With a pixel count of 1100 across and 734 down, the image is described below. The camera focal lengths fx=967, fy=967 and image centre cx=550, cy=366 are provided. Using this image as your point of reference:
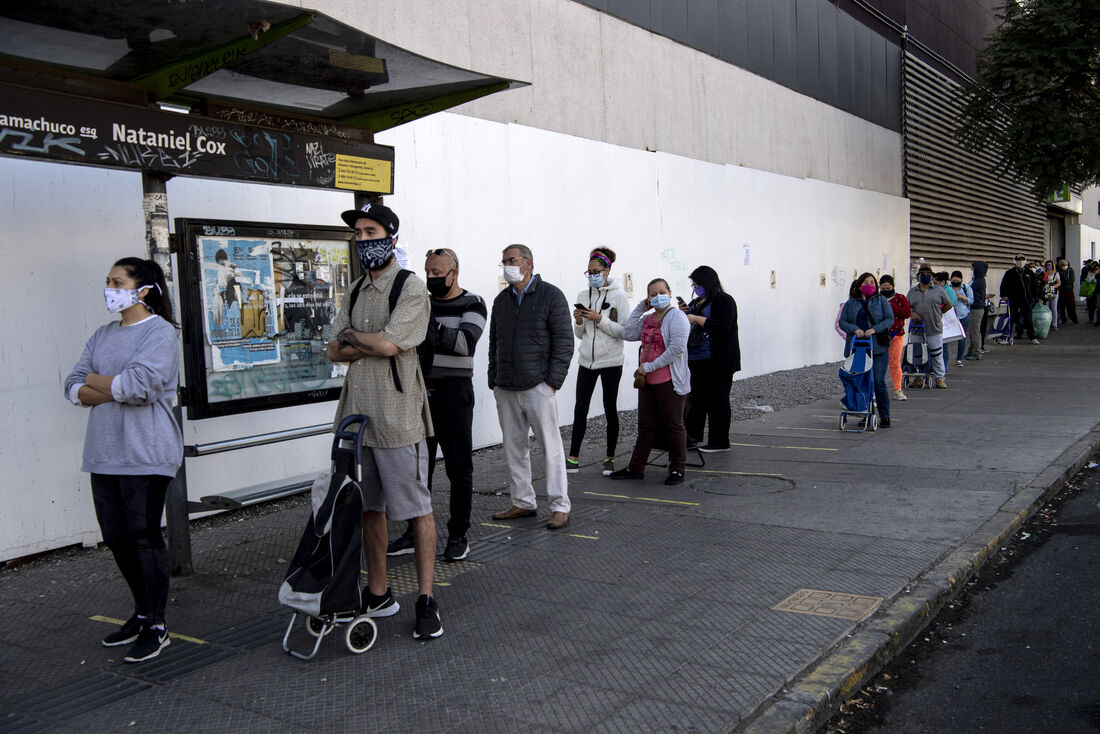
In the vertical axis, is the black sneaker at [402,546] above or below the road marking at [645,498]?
above

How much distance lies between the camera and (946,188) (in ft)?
84.7

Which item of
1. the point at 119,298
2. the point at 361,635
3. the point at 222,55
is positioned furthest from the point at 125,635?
the point at 222,55

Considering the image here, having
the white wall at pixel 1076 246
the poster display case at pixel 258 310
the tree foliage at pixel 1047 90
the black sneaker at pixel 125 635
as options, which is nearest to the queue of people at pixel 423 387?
the black sneaker at pixel 125 635

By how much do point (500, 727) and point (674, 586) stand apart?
190 centimetres

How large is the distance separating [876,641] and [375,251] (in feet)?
9.66

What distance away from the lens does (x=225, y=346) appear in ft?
20.3

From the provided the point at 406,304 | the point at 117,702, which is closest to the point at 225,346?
the point at 406,304

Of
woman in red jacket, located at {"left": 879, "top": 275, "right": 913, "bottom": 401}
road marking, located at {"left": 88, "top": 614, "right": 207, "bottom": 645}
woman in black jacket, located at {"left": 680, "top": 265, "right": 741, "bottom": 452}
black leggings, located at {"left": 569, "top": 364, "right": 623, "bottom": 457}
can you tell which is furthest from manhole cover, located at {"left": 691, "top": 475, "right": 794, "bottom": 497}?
woman in red jacket, located at {"left": 879, "top": 275, "right": 913, "bottom": 401}

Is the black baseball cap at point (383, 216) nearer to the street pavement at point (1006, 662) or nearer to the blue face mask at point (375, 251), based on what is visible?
the blue face mask at point (375, 251)

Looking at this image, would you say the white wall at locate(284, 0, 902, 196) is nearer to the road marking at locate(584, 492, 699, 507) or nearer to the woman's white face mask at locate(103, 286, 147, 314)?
the woman's white face mask at locate(103, 286, 147, 314)

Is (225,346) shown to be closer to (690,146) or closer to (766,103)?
Answer: (690,146)

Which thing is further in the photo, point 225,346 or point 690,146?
point 690,146

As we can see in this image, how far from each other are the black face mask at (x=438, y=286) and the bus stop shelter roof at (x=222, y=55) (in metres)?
1.27

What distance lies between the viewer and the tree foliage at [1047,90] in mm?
20203
